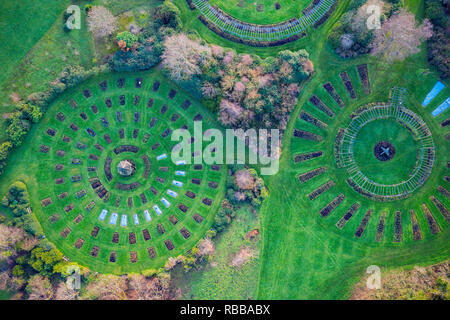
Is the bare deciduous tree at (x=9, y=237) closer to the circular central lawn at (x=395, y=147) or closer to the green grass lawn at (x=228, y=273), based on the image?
the green grass lawn at (x=228, y=273)

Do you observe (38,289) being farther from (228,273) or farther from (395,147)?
(395,147)

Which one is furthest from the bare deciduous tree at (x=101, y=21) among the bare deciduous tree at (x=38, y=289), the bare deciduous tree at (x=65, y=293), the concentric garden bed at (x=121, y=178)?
the bare deciduous tree at (x=65, y=293)

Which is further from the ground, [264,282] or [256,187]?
[256,187]

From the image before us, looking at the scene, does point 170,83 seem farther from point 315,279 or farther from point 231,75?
point 315,279

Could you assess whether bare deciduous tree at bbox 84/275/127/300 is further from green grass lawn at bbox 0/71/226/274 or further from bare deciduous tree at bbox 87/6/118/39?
bare deciduous tree at bbox 87/6/118/39

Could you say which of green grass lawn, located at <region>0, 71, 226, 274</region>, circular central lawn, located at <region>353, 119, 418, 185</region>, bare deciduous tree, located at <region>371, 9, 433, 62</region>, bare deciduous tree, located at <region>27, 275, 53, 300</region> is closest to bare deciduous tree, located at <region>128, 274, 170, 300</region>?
green grass lawn, located at <region>0, 71, 226, 274</region>
